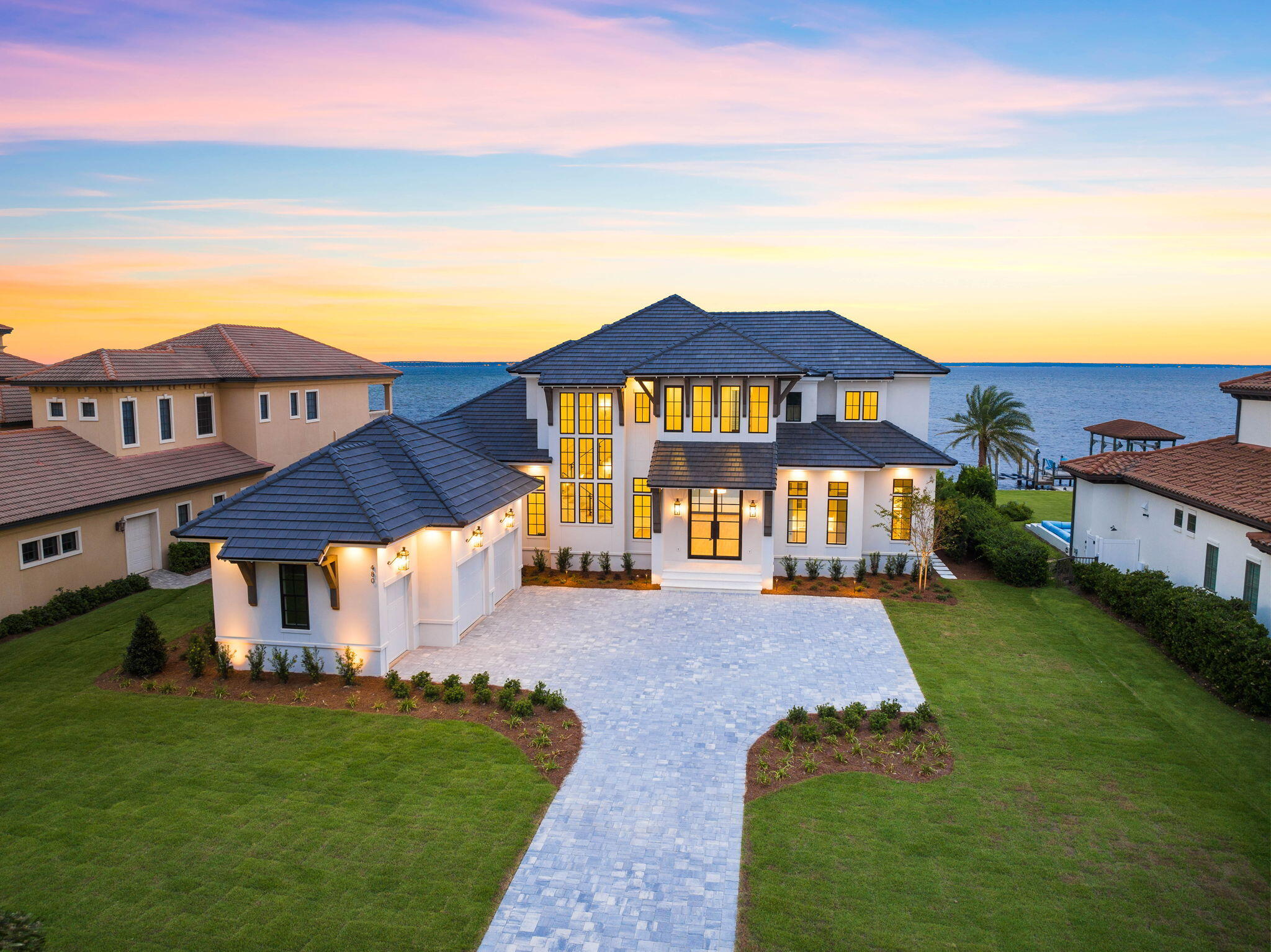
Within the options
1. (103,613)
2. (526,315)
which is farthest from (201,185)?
(526,315)

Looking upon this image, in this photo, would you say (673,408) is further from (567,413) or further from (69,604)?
(69,604)

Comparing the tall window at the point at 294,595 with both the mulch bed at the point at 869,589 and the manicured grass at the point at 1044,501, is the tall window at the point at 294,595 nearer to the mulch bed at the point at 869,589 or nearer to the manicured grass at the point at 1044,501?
the mulch bed at the point at 869,589

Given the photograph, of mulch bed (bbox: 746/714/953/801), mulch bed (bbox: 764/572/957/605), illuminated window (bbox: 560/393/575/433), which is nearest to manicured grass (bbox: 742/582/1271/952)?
mulch bed (bbox: 746/714/953/801)

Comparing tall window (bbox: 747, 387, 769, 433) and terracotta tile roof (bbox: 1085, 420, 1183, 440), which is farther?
terracotta tile roof (bbox: 1085, 420, 1183, 440)

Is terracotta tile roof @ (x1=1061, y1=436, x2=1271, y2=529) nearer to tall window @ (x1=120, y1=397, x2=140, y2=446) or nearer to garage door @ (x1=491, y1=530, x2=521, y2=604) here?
garage door @ (x1=491, y1=530, x2=521, y2=604)

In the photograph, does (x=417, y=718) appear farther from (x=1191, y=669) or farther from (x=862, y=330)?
(x=862, y=330)
